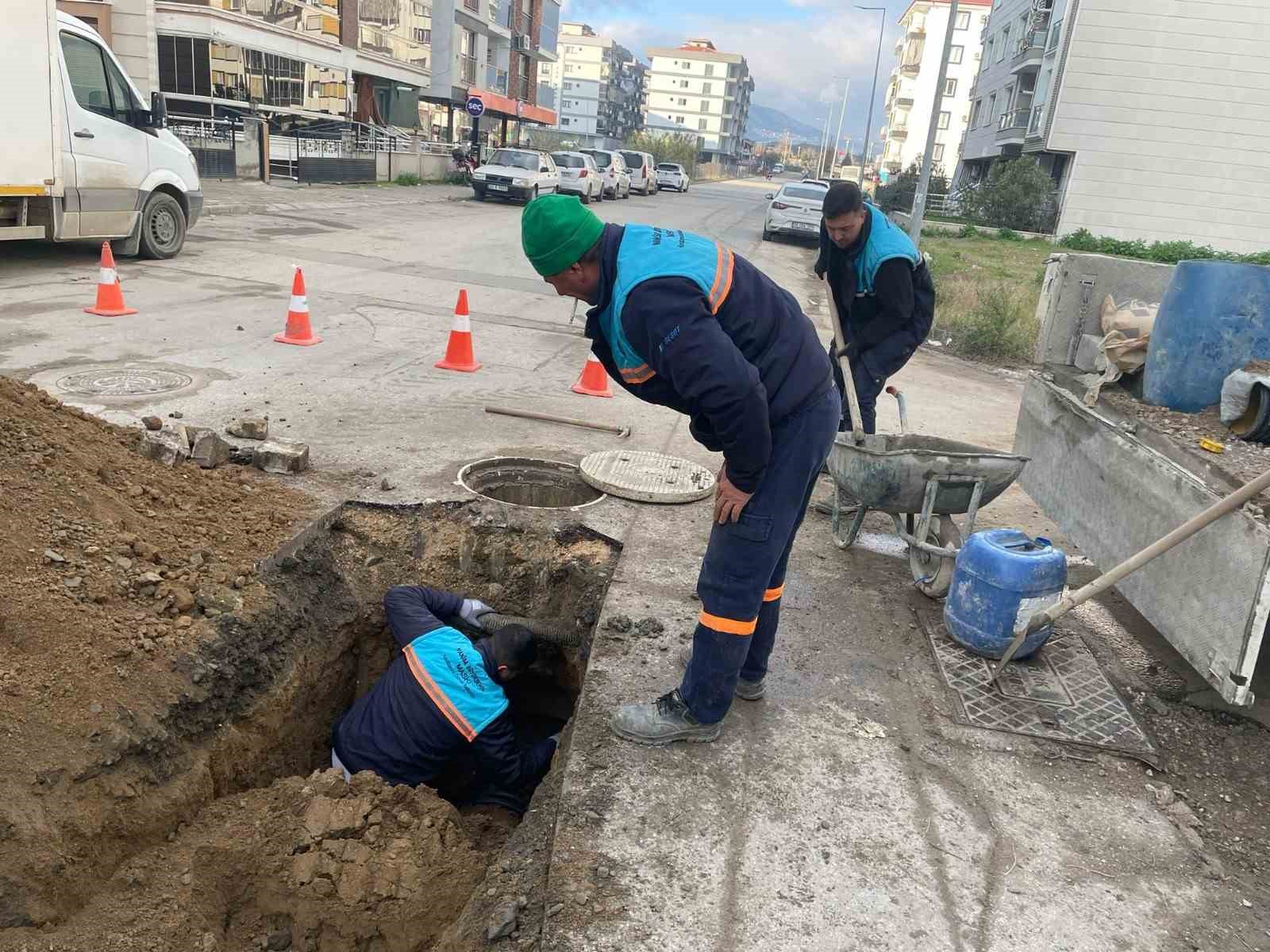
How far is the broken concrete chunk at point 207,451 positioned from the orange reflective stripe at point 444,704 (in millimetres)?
2057

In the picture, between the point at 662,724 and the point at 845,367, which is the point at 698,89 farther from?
the point at 662,724

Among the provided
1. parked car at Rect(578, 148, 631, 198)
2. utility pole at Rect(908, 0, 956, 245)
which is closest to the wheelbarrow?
utility pole at Rect(908, 0, 956, 245)

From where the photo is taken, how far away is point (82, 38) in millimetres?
9945

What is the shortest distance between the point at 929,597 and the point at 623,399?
3666mm

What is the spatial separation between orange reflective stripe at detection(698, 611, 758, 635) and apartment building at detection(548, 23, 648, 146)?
127 meters

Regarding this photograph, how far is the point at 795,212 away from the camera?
2373 cm

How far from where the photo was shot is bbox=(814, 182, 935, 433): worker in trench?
5004 mm

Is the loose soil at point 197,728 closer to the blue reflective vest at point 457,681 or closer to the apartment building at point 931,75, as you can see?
the blue reflective vest at point 457,681

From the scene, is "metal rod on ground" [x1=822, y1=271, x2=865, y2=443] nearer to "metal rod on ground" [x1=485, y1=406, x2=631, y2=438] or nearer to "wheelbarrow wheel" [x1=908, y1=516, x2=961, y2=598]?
"wheelbarrow wheel" [x1=908, y1=516, x2=961, y2=598]

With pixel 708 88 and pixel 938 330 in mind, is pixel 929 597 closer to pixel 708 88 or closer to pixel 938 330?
pixel 938 330

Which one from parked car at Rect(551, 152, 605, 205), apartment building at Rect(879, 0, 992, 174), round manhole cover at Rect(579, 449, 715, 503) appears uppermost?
apartment building at Rect(879, 0, 992, 174)

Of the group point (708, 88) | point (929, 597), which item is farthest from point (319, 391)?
point (708, 88)

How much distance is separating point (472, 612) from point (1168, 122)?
36109 mm

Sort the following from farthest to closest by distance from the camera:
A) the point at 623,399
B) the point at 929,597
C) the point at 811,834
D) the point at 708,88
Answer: the point at 708,88 → the point at 623,399 → the point at 929,597 → the point at 811,834
